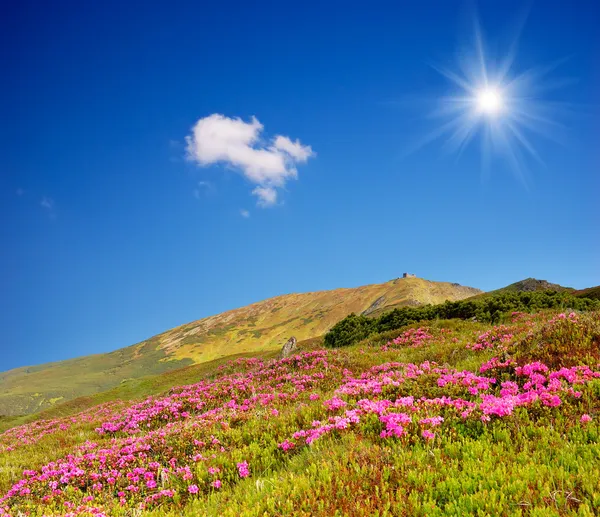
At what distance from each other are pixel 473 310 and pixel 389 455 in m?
24.4

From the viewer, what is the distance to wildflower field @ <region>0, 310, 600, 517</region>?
15.8 ft

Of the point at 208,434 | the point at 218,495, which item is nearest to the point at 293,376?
the point at 208,434

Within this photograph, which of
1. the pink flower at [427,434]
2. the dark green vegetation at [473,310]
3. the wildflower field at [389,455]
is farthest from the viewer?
the dark green vegetation at [473,310]

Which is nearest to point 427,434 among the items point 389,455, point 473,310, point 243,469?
point 389,455

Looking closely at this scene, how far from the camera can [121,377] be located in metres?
195

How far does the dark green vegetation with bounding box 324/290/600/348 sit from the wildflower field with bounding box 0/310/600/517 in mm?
15058

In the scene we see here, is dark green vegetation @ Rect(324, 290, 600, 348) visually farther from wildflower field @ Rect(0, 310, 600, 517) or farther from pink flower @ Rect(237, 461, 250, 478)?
pink flower @ Rect(237, 461, 250, 478)

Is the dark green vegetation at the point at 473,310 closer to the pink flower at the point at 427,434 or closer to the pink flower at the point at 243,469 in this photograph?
the pink flower at the point at 427,434

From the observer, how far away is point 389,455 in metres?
5.95

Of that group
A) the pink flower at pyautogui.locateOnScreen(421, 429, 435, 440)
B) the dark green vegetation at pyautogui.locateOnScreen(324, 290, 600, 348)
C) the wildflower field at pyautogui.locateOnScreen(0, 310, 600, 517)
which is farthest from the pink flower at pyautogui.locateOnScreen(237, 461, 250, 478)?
the dark green vegetation at pyautogui.locateOnScreen(324, 290, 600, 348)

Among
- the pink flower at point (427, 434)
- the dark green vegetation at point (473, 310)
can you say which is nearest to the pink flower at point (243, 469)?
the pink flower at point (427, 434)

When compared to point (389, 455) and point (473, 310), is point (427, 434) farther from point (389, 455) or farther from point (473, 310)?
point (473, 310)

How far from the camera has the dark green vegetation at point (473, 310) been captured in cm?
2483

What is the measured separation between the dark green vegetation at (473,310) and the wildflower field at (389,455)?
1506cm
